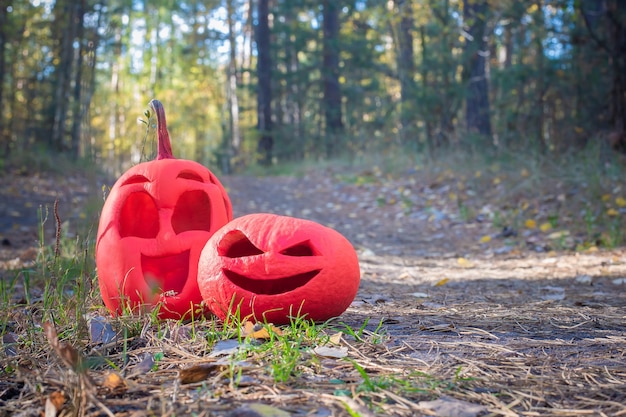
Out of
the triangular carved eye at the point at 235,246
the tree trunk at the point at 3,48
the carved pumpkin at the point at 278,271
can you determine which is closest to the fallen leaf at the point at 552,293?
the carved pumpkin at the point at 278,271

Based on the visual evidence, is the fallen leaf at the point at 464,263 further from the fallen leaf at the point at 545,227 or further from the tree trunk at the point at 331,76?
the tree trunk at the point at 331,76

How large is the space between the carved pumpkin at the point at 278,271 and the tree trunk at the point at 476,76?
8466 mm

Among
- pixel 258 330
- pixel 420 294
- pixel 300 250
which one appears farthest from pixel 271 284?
pixel 420 294

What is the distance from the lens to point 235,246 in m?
2.35

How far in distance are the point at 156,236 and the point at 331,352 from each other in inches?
41.1

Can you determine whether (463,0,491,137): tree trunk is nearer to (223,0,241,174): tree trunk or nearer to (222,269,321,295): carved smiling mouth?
(223,0,241,174): tree trunk

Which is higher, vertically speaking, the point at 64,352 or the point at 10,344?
the point at 64,352

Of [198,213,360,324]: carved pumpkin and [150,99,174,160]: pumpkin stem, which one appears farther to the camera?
[150,99,174,160]: pumpkin stem

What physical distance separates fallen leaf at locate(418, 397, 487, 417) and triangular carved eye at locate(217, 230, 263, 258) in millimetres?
1079

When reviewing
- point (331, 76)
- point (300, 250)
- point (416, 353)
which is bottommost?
point (416, 353)

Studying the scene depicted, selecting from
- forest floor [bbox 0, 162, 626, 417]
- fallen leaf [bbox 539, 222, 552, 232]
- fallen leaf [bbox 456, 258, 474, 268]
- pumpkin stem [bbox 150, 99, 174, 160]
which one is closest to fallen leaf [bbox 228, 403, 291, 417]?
forest floor [bbox 0, 162, 626, 417]

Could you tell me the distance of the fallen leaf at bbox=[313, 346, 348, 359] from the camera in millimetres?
1746

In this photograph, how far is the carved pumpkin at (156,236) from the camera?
2.29m

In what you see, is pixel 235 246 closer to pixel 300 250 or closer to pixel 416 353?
pixel 300 250
